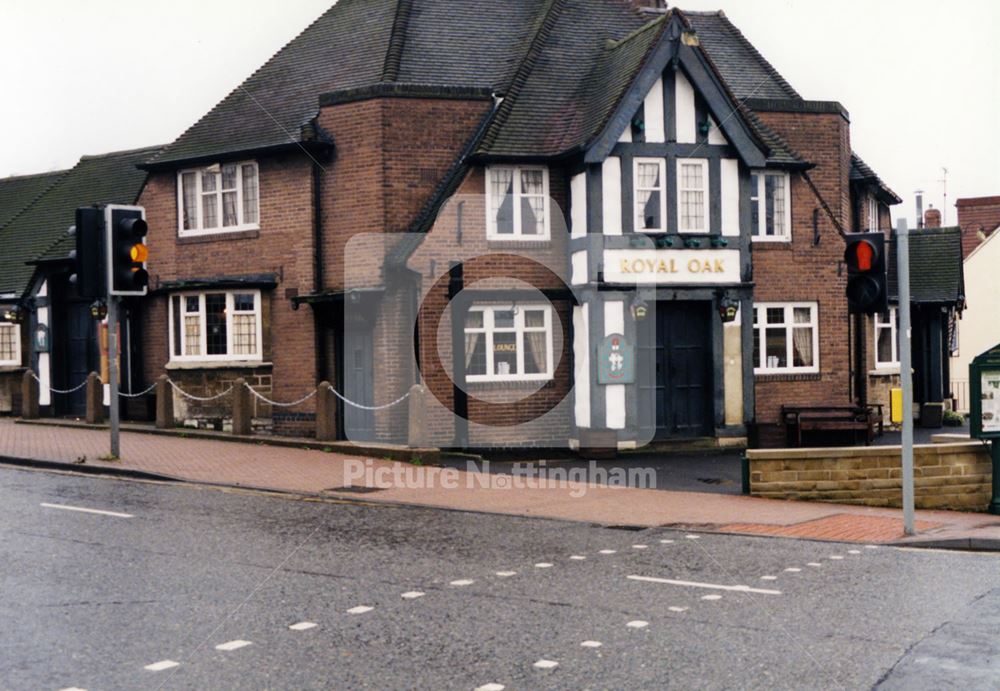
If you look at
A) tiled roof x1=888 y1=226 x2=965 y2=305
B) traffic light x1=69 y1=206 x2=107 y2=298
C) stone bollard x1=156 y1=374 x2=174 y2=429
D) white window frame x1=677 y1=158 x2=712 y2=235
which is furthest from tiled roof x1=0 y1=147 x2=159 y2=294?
tiled roof x1=888 y1=226 x2=965 y2=305

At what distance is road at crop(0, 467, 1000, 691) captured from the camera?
6.92 metres

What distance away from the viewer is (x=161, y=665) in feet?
22.9

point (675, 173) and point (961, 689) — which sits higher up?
point (675, 173)

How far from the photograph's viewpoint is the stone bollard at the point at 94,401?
24266mm

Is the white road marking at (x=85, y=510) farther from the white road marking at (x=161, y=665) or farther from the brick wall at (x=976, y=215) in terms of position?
the brick wall at (x=976, y=215)

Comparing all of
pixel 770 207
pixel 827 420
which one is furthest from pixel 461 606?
pixel 770 207

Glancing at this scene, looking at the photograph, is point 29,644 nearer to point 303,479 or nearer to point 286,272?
point 303,479

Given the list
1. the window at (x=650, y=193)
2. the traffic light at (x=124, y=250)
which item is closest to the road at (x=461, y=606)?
the traffic light at (x=124, y=250)

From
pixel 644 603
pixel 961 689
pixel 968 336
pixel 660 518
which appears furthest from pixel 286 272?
pixel 968 336

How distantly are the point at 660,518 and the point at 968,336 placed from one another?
35153 mm

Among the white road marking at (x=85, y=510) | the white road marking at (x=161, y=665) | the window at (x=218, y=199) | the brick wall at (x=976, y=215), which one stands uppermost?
the brick wall at (x=976, y=215)

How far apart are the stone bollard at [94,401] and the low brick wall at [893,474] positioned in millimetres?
15381

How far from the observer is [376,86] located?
2189 cm

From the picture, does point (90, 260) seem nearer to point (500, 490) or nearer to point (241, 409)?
point (241, 409)
